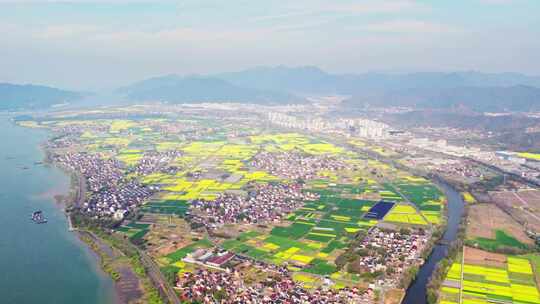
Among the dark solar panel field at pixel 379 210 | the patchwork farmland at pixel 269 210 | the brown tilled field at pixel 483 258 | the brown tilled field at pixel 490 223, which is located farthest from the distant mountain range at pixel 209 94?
the brown tilled field at pixel 483 258

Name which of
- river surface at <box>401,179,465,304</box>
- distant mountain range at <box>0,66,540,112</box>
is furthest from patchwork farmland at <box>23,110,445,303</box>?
distant mountain range at <box>0,66,540,112</box>

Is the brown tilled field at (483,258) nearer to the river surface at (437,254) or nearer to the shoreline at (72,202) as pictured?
the river surface at (437,254)

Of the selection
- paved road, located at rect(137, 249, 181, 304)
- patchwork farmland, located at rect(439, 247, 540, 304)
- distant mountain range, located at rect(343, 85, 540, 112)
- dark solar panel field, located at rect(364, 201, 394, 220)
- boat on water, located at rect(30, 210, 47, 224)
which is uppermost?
distant mountain range, located at rect(343, 85, 540, 112)

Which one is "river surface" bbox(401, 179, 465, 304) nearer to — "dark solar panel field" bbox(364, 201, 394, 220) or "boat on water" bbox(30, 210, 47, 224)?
"dark solar panel field" bbox(364, 201, 394, 220)

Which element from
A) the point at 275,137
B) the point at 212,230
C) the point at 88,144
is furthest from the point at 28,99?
the point at 212,230

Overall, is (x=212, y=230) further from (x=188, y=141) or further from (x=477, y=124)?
(x=477, y=124)
